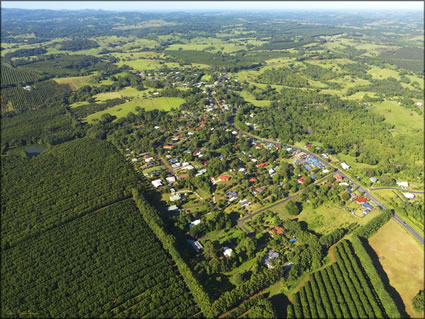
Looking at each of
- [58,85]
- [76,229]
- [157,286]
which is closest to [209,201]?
[157,286]

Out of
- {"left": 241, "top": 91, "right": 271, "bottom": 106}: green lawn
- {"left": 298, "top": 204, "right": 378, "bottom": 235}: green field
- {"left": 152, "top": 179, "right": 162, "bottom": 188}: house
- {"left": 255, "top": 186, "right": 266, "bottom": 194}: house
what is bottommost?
{"left": 298, "top": 204, "right": 378, "bottom": 235}: green field

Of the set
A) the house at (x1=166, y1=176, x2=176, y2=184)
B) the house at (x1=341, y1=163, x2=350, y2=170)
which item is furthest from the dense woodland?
the house at (x1=341, y1=163, x2=350, y2=170)

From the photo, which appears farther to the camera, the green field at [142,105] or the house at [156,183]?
the green field at [142,105]

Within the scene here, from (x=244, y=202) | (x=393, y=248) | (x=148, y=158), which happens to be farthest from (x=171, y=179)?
(x=393, y=248)

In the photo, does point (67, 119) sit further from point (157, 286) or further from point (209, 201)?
point (157, 286)

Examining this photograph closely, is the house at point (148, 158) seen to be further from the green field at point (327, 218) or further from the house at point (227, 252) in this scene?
the green field at point (327, 218)

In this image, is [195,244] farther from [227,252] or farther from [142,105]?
[142,105]

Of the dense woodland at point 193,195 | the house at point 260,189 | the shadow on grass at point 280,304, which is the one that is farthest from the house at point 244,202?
the shadow on grass at point 280,304

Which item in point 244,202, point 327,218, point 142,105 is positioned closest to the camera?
point 327,218

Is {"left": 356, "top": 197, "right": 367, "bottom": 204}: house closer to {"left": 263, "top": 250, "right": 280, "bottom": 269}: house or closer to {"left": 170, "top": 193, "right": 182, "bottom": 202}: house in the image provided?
{"left": 263, "top": 250, "right": 280, "bottom": 269}: house
